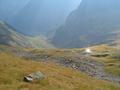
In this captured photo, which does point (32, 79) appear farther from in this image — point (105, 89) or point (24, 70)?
point (105, 89)

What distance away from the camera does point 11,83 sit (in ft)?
114

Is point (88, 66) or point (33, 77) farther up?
point (88, 66)

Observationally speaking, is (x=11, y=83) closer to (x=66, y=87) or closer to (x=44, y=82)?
(x=44, y=82)

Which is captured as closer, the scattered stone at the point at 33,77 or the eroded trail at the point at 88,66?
the scattered stone at the point at 33,77

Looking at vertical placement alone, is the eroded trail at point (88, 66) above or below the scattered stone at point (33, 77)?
above

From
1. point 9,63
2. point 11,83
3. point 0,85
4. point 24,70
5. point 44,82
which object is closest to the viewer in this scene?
point 0,85

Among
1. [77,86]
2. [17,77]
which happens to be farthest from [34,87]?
[77,86]

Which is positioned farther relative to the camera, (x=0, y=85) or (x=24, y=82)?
(x=24, y=82)

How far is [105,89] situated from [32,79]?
1071 centimetres

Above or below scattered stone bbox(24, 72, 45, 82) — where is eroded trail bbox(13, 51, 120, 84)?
above

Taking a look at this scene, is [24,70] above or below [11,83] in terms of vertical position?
above

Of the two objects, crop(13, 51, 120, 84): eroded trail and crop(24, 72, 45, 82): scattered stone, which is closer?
crop(24, 72, 45, 82): scattered stone

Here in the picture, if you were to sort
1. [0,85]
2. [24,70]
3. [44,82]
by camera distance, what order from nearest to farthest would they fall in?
[0,85] → [44,82] → [24,70]

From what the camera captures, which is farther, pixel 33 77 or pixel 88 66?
pixel 88 66
